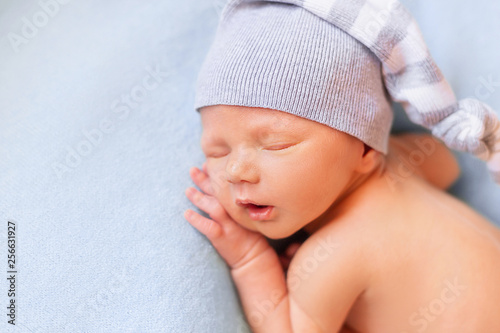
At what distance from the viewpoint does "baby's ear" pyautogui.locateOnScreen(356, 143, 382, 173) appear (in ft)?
3.13

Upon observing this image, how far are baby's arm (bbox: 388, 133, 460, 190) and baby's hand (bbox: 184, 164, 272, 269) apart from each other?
462mm

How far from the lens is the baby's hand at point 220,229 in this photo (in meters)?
0.94

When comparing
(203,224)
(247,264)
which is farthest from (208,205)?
(247,264)

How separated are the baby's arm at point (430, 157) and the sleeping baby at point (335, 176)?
0.63 feet

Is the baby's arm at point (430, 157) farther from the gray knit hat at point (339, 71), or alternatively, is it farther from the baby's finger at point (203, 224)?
the baby's finger at point (203, 224)

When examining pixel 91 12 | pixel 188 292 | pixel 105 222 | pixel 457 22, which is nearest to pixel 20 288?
pixel 105 222

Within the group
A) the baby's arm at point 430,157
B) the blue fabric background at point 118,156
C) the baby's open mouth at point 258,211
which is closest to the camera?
the blue fabric background at point 118,156

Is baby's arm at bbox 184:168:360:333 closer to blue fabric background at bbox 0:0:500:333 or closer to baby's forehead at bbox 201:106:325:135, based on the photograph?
blue fabric background at bbox 0:0:500:333

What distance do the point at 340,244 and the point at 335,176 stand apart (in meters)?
0.14

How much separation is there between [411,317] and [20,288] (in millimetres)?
737

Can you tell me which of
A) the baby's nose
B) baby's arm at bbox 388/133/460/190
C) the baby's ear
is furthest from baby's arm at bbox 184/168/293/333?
baby's arm at bbox 388/133/460/190

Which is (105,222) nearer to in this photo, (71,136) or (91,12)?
(71,136)

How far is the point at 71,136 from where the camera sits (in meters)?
0.93

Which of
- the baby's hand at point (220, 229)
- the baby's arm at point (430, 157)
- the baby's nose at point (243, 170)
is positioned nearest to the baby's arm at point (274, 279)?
the baby's hand at point (220, 229)
